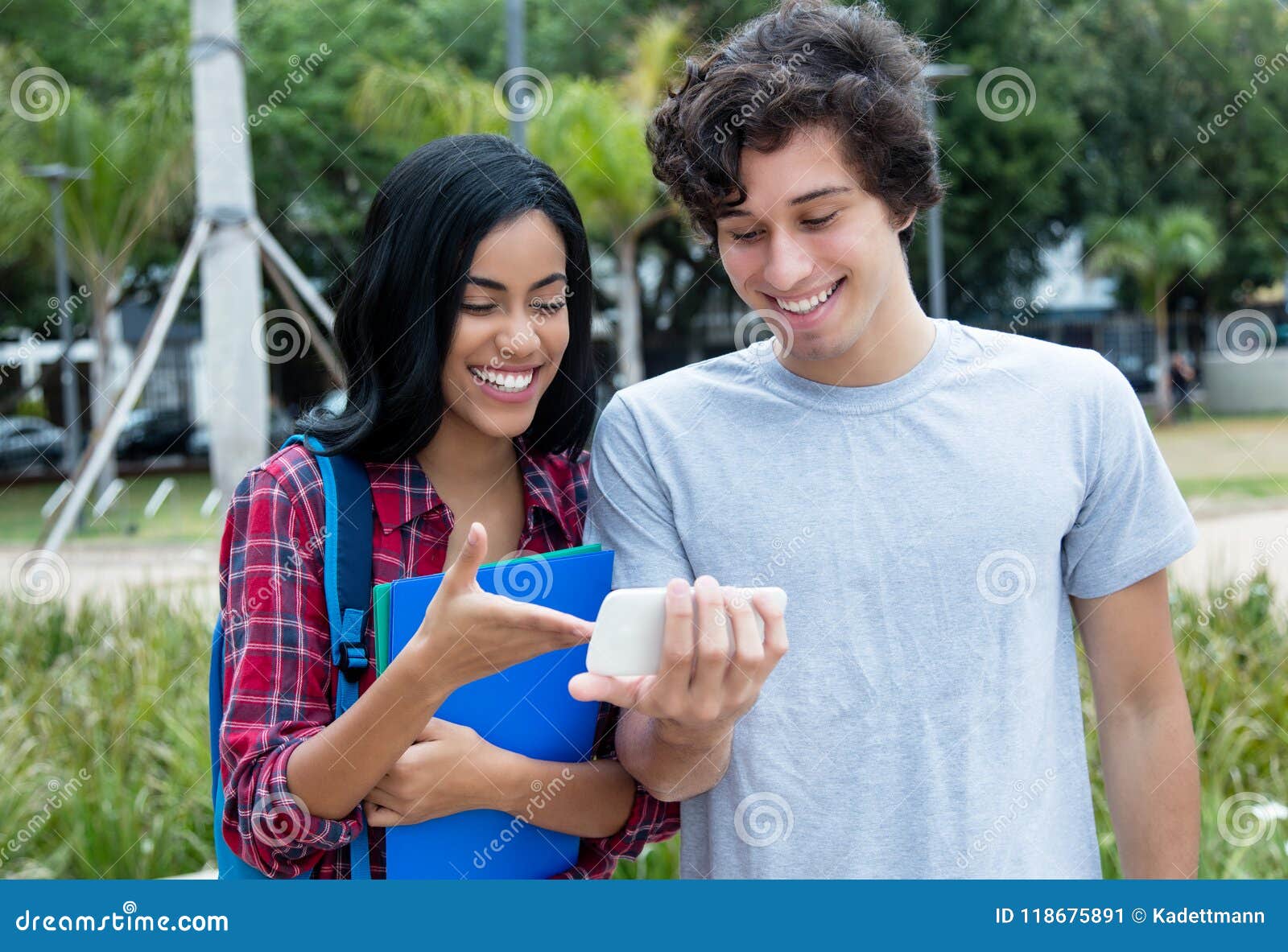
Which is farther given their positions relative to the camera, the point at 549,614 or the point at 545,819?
the point at 545,819

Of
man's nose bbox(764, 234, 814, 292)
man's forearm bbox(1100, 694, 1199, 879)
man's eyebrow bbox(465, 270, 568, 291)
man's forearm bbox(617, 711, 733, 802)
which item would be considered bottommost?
man's forearm bbox(1100, 694, 1199, 879)

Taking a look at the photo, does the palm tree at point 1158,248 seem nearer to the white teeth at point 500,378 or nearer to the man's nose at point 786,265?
the man's nose at point 786,265

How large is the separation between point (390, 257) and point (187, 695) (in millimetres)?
3064

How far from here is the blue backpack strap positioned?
64.6 inches

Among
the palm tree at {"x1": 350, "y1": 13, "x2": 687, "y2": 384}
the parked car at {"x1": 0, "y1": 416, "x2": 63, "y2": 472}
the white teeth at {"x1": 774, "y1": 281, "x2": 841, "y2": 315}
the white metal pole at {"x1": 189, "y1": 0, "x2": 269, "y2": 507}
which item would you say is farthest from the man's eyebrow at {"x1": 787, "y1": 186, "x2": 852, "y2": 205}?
the parked car at {"x1": 0, "y1": 416, "x2": 63, "y2": 472}

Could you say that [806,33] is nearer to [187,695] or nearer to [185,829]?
[185,829]

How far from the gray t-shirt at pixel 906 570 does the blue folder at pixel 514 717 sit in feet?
0.29

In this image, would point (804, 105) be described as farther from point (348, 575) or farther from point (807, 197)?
point (348, 575)

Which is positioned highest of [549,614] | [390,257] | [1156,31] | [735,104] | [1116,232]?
[1156,31]

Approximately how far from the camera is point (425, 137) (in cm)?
1456

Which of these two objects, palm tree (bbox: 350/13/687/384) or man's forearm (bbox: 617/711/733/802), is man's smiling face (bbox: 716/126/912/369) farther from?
palm tree (bbox: 350/13/687/384)

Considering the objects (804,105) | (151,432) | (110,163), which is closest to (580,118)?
(110,163)

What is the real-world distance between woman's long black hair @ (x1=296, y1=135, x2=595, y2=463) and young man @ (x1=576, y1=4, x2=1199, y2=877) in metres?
0.26

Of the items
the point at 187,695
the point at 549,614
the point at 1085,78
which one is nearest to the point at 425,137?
the point at 187,695
